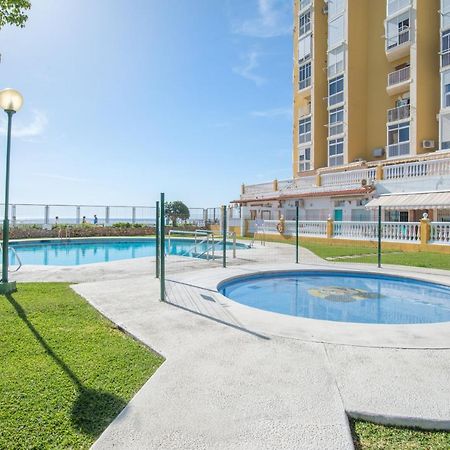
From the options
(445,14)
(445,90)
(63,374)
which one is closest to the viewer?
(63,374)

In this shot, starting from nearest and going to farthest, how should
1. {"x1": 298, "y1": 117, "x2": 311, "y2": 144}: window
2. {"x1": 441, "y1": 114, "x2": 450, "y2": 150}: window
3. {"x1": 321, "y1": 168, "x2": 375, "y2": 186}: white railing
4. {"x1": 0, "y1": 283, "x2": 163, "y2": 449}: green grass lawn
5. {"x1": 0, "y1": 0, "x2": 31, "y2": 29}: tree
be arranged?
{"x1": 0, "y1": 283, "x2": 163, "y2": 449}: green grass lawn
{"x1": 0, "y1": 0, "x2": 31, "y2": 29}: tree
{"x1": 321, "y1": 168, "x2": 375, "y2": 186}: white railing
{"x1": 441, "y1": 114, "x2": 450, "y2": 150}: window
{"x1": 298, "y1": 117, "x2": 311, "y2": 144}: window

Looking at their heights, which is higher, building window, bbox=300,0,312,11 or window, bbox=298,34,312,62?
building window, bbox=300,0,312,11

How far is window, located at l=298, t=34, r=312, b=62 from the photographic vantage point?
43031 mm

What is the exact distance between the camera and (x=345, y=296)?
34.9ft

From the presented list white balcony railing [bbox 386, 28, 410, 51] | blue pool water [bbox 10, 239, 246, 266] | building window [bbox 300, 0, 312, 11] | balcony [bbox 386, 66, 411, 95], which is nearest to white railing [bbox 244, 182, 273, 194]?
blue pool water [bbox 10, 239, 246, 266]

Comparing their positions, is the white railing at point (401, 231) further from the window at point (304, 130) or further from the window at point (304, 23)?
the window at point (304, 23)

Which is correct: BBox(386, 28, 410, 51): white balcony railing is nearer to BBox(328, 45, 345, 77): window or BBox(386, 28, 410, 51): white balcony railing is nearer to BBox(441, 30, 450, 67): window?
BBox(441, 30, 450, 67): window

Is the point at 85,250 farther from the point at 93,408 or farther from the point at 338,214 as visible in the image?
the point at 93,408

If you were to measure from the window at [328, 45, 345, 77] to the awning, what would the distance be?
20509 mm

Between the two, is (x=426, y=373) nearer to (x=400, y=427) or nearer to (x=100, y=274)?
(x=400, y=427)

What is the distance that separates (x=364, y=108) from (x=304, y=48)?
12.3 metres

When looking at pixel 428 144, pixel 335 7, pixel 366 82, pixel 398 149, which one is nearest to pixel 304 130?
pixel 366 82

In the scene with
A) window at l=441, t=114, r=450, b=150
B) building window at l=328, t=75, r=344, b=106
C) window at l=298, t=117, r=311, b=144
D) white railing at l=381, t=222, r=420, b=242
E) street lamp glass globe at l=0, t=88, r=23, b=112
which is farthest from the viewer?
window at l=298, t=117, r=311, b=144

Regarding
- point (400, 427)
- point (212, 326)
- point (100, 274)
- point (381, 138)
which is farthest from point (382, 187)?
point (400, 427)
